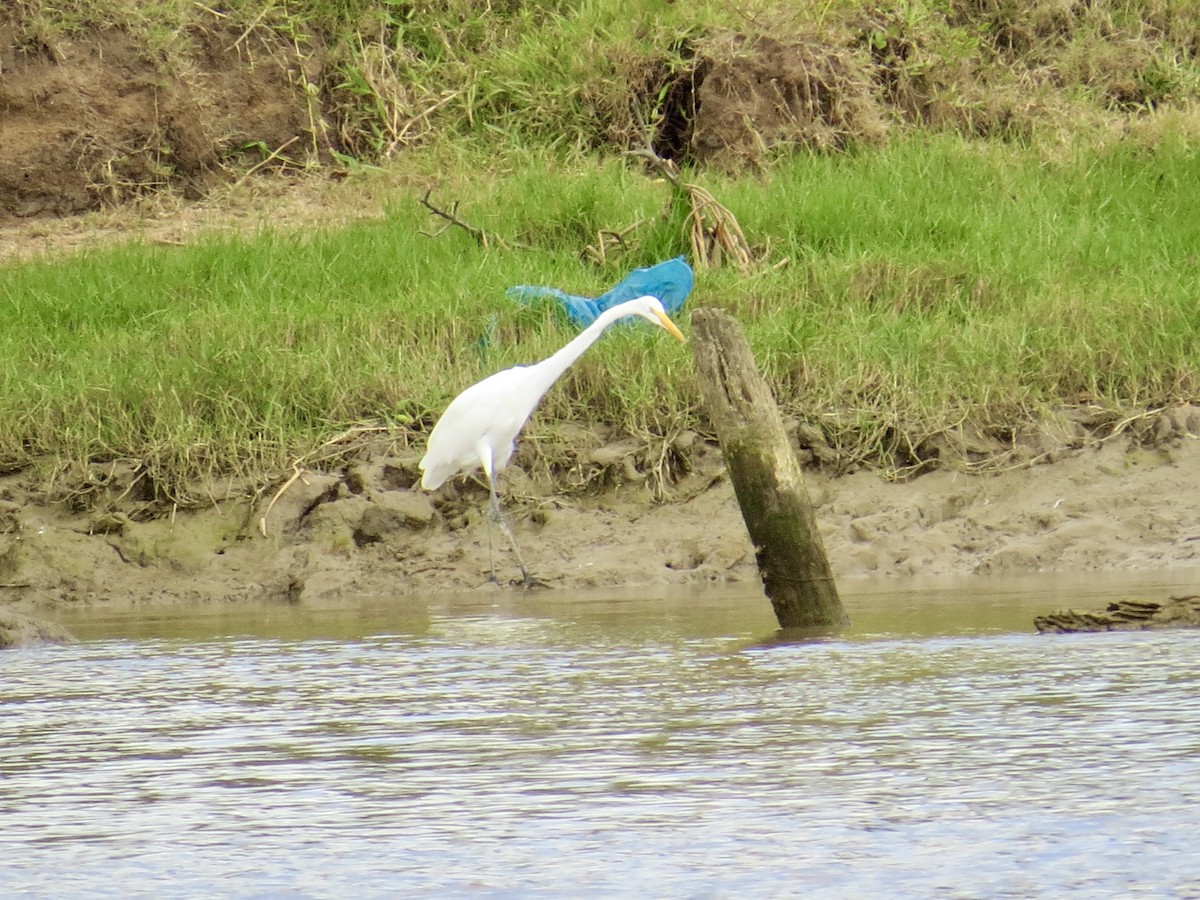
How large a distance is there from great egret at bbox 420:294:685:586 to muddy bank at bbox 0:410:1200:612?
0.70 ft

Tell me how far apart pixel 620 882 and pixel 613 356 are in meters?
5.11

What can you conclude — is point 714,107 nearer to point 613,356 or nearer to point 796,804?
point 613,356

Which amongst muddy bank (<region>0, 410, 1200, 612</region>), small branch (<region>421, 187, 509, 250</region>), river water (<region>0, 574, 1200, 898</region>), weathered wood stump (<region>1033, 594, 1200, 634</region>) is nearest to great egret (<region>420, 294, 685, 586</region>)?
muddy bank (<region>0, 410, 1200, 612</region>)

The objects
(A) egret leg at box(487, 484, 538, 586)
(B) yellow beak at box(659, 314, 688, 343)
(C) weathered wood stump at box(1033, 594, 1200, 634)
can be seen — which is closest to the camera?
(C) weathered wood stump at box(1033, 594, 1200, 634)

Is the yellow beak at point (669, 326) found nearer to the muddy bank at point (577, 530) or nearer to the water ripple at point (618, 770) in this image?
the muddy bank at point (577, 530)

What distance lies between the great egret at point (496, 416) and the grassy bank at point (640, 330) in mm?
354

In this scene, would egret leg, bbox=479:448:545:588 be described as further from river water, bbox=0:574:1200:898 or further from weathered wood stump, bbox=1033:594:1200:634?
weathered wood stump, bbox=1033:594:1200:634

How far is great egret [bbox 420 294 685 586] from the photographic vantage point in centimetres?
721

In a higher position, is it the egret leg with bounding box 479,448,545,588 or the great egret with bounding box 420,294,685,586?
the great egret with bounding box 420,294,685,586

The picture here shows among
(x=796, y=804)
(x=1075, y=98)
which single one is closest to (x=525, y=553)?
(x=796, y=804)

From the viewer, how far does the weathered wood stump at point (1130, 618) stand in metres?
5.23

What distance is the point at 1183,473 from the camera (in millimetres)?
7344

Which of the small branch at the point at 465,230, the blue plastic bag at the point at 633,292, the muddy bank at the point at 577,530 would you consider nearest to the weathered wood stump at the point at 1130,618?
the muddy bank at the point at 577,530

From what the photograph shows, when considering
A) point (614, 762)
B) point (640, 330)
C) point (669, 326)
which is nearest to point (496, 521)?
point (669, 326)
